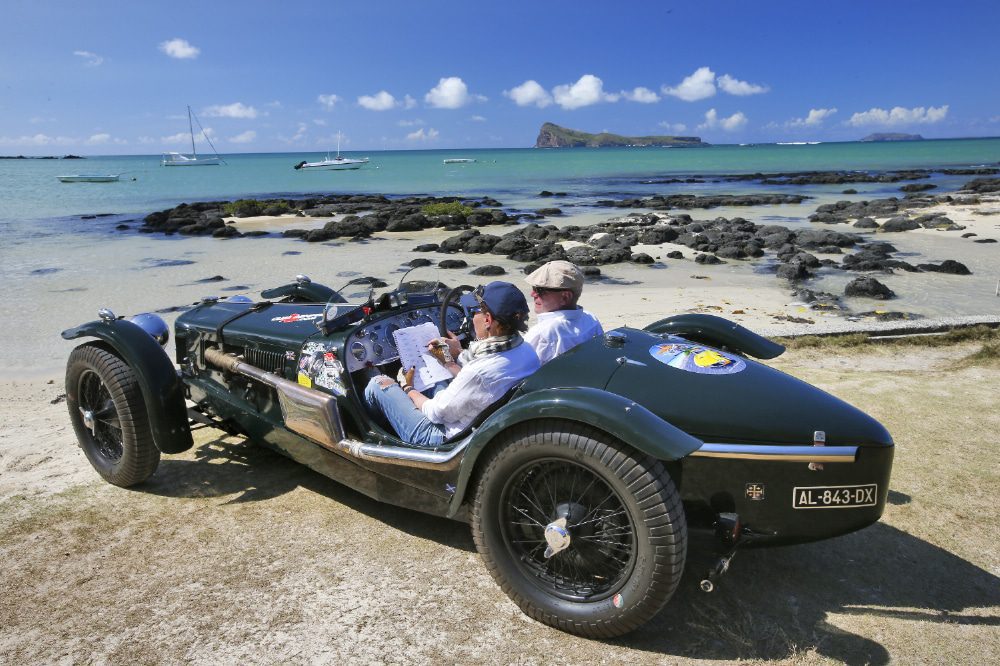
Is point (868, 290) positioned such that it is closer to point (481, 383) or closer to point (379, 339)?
point (379, 339)

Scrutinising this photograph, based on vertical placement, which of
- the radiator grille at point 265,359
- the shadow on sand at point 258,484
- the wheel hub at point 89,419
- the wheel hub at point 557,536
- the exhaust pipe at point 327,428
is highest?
the radiator grille at point 265,359

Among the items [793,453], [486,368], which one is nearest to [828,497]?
[793,453]

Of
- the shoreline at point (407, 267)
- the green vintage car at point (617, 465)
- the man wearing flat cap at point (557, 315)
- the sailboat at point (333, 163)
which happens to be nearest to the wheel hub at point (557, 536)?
the green vintage car at point (617, 465)

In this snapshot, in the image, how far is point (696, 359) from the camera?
129 inches

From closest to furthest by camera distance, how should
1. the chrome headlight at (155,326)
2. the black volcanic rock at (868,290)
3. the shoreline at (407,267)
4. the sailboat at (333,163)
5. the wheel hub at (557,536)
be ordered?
1. the wheel hub at (557,536)
2. the chrome headlight at (155,326)
3. the shoreline at (407,267)
4. the black volcanic rock at (868,290)
5. the sailboat at (333,163)

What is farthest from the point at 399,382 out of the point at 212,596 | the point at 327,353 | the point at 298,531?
the point at 212,596

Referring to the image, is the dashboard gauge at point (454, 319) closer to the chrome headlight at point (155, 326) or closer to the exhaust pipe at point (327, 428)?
the exhaust pipe at point (327, 428)

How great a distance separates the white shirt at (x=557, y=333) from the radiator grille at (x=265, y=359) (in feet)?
5.42

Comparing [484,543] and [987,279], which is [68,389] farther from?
[987,279]

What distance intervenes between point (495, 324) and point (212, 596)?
1.95m

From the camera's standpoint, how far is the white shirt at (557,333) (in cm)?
375

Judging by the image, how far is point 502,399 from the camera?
→ 10.8 ft

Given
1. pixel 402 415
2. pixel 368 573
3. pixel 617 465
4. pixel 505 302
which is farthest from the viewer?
pixel 402 415

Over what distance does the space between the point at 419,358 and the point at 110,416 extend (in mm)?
2293
